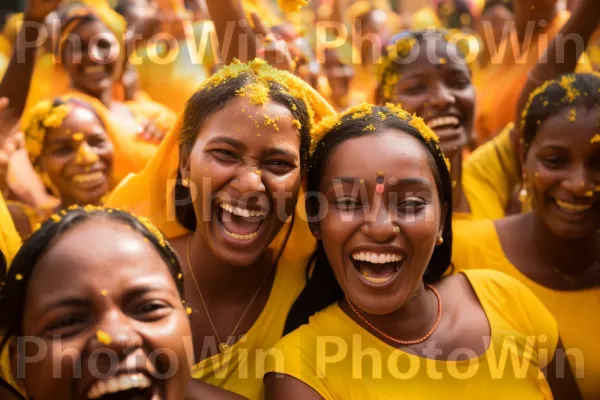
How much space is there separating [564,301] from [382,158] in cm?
91

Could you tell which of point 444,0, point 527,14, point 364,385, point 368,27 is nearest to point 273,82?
point 364,385

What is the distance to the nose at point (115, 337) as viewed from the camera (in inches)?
58.0

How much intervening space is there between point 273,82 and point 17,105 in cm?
152

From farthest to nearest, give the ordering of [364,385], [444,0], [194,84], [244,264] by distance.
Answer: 1. [444,0]
2. [194,84]
3. [244,264]
4. [364,385]

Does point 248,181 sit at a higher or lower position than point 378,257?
higher

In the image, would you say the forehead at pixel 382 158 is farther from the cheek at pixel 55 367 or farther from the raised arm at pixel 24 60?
the raised arm at pixel 24 60

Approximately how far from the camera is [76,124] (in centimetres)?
350

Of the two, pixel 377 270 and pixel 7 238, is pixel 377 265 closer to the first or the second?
pixel 377 270

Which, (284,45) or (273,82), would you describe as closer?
(273,82)

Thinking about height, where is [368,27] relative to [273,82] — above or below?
above

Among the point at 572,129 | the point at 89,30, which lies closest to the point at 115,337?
the point at 572,129

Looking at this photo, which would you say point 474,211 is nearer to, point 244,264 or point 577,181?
point 577,181

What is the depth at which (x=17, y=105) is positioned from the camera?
3.26 meters

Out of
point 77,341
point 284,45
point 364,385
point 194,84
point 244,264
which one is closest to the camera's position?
point 77,341
